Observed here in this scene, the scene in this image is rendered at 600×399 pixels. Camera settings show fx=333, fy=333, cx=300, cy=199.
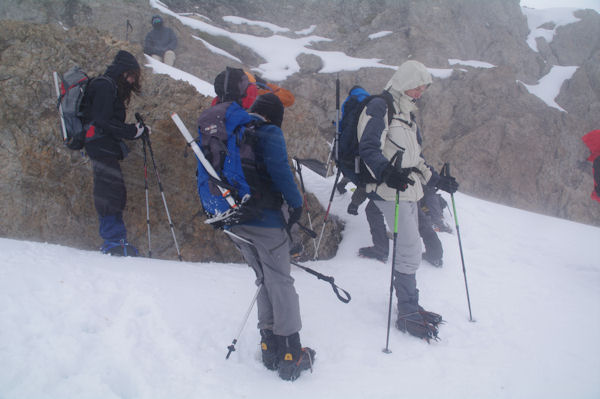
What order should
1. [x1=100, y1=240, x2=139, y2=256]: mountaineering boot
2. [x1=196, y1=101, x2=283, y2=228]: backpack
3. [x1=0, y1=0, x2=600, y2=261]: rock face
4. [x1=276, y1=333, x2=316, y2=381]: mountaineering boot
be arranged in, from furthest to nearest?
1. [x1=0, y1=0, x2=600, y2=261]: rock face
2. [x1=100, y1=240, x2=139, y2=256]: mountaineering boot
3. [x1=276, y1=333, x2=316, y2=381]: mountaineering boot
4. [x1=196, y1=101, x2=283, y2=228]: backpack

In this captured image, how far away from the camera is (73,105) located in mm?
4090

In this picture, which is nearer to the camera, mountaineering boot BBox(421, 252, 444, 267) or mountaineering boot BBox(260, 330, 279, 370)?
mountaineering boot BBox(260, 330, 279, 370)

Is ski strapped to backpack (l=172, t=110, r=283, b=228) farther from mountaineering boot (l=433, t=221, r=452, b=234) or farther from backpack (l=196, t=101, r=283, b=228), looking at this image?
mountaineering boot (l=433, t=221, r=452, b=234)

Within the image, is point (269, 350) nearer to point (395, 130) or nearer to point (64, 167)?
point (395, 130)

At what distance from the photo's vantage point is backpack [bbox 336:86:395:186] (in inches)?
148

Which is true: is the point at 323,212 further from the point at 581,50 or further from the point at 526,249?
the point at 581,50

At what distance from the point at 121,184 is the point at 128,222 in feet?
2.86

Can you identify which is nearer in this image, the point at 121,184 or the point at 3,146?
the point at 121,184

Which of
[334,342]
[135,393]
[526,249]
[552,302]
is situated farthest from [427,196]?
[135,393]

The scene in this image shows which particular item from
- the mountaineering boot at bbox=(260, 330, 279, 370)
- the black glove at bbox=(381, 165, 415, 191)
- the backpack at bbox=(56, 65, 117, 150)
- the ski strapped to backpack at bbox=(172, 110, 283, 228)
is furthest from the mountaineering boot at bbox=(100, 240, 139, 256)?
the black glove at bbox=(381, 165, 415, 191)

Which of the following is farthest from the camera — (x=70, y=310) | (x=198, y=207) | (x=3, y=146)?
(x=198, y=207)

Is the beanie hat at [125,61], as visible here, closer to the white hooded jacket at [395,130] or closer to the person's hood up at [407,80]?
the white hooded jacket at [395,130]

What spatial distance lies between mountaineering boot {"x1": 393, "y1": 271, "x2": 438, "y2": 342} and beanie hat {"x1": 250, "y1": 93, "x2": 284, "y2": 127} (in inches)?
86.6

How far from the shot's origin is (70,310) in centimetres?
277
